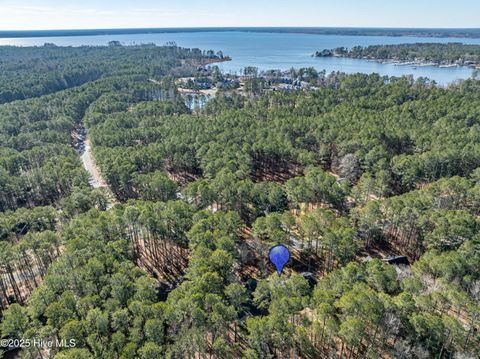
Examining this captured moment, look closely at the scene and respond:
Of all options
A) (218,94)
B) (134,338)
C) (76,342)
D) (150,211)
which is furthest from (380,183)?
(218,94)

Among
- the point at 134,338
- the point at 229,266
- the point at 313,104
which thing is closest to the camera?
the point at 134,338

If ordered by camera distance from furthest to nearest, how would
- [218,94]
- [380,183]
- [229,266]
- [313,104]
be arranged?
[218,94]
[313,104]
[380,183]
[229,266]

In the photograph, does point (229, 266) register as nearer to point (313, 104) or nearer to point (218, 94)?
point (313, 104)

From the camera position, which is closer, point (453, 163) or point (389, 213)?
point (389, 213)

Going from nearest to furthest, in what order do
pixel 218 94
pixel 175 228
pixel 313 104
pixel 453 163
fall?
pixel 175 228, pixel 453 163, pixel 313 104, pixel 218 94

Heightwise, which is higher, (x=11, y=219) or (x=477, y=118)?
(x=477, y=118)

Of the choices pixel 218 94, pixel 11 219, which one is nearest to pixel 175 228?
pixel 11 219

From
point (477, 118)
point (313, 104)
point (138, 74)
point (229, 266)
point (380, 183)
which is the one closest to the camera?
point (229, 266)

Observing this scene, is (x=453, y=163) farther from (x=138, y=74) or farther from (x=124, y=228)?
(x=138, y=74)

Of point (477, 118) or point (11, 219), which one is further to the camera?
point (477, 118)
